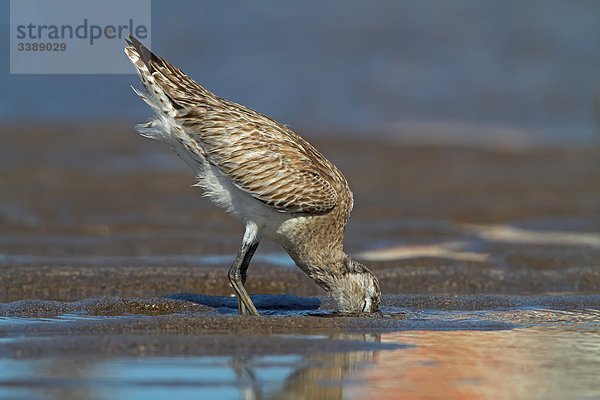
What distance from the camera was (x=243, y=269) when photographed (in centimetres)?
936

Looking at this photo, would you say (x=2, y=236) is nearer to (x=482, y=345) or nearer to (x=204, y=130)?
(x=204, y=130)

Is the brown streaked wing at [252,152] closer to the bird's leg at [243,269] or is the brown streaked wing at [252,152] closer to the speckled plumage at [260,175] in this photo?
the speckled plumage at [260,175]

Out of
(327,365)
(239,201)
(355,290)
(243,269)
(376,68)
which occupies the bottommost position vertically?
(327,365)

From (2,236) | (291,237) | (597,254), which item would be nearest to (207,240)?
(2,236)

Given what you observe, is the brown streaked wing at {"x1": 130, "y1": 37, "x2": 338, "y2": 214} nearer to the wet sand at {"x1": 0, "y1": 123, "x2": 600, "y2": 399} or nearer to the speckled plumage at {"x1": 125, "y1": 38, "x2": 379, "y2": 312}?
the speckled plumage at {"x1": 125, "y1": 38, "x2": 379, "y2": 312}

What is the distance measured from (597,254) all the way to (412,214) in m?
2.47

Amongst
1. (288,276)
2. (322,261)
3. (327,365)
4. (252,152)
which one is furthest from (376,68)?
(327,365)

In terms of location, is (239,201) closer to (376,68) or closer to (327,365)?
(327,365)

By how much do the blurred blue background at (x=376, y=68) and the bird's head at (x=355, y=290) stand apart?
913 centimetres

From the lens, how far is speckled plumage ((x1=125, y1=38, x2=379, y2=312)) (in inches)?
355

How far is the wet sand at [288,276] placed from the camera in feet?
22.2

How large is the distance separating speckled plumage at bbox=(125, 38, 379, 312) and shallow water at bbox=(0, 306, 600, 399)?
1.11 m

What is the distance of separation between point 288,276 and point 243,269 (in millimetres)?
1084

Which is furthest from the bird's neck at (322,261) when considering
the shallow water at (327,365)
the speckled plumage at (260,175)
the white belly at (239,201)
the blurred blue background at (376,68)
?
the blurred blue background at (376,68)
